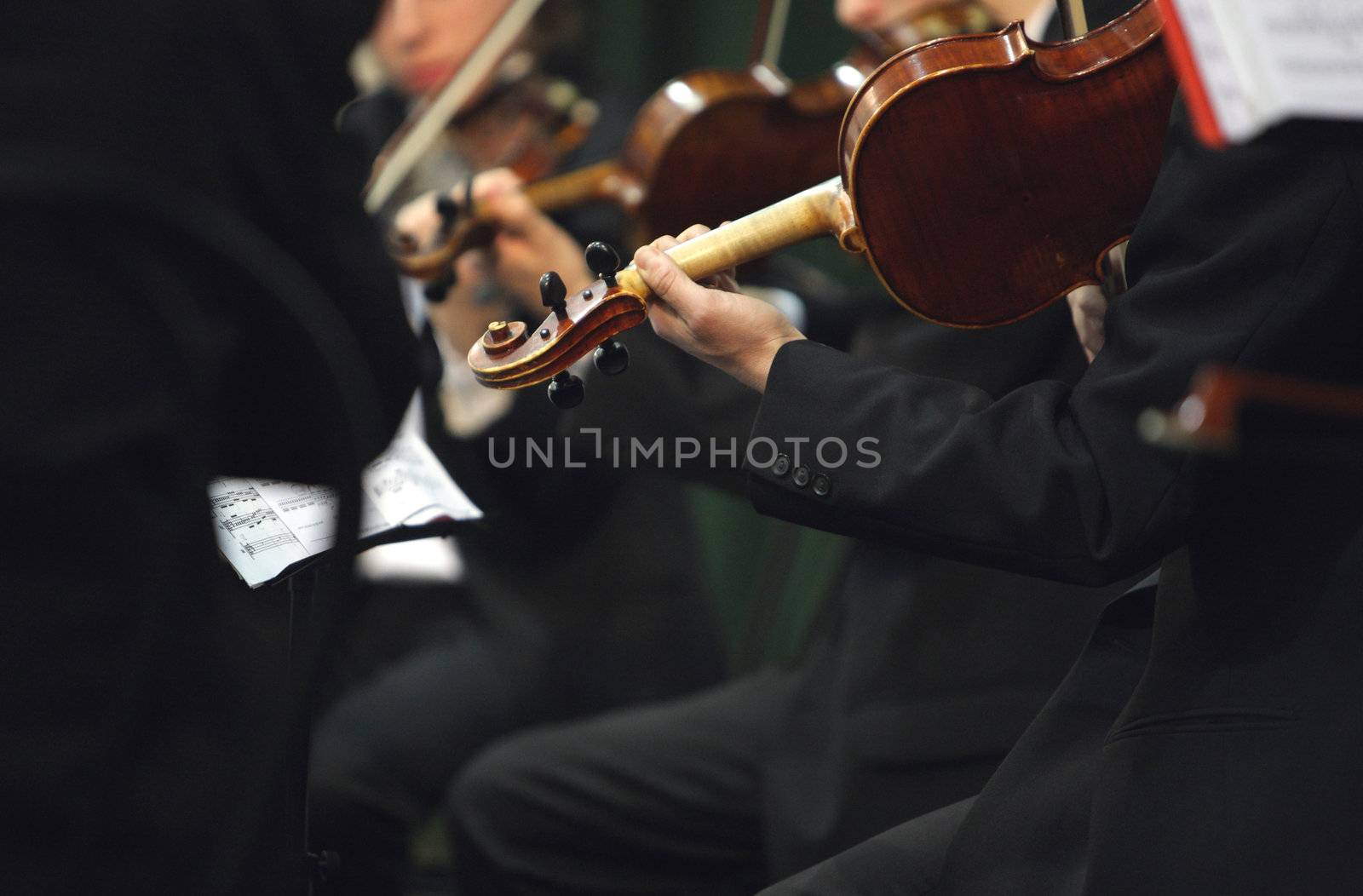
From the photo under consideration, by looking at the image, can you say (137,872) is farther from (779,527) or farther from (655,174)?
(779,527)

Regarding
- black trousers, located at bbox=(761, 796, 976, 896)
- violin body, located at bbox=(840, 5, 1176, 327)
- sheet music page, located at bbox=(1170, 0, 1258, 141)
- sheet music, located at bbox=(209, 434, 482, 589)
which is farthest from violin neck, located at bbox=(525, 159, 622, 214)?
sheet music page, located at bbox=(1170, 0, 1258, 141)

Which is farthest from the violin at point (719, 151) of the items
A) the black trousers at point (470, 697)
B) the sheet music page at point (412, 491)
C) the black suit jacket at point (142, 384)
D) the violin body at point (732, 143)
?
the black suit jacket at point (142, 384)

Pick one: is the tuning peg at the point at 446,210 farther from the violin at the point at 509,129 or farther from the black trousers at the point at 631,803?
→ the black trousers at the point at 631,803

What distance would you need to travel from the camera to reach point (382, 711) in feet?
6.26

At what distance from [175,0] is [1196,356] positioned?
1.94 feet

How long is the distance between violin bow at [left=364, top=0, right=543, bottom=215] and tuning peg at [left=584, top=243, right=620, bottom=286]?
3.41ft

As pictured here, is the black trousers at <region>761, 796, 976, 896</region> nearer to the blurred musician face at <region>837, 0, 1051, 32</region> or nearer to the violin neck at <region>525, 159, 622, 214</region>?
the blurred musician face at <region>837, 0, 1051, 32</region>

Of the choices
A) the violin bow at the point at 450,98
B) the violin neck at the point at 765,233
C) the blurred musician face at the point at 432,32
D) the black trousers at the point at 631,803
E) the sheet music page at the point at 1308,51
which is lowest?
the black trousers at the point at 631,803

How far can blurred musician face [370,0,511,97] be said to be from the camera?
2.23 meters

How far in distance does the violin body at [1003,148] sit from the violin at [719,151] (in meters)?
0.71

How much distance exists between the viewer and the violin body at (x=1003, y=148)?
0.95 m

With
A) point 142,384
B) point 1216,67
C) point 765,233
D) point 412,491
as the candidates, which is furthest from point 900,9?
point 142,384

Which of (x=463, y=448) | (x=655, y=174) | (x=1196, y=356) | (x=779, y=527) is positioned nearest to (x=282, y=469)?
(x=1196, y=356)

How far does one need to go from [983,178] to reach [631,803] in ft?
2.99
